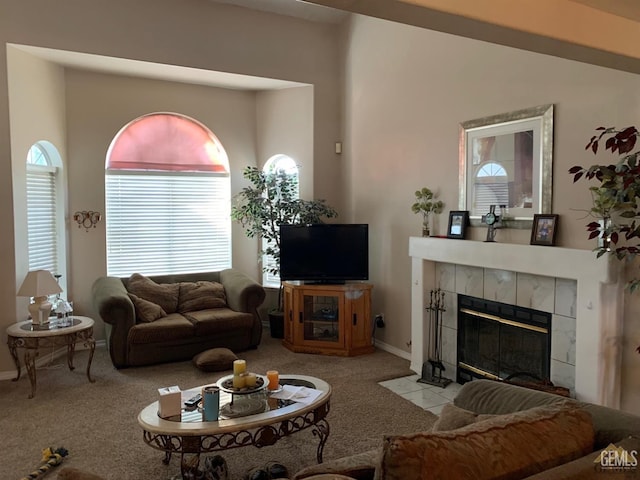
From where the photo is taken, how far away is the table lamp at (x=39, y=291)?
4.08 m

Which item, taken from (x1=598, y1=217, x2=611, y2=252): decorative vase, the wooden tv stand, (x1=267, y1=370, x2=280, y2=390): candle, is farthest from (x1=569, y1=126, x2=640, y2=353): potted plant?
the wooden tv stand

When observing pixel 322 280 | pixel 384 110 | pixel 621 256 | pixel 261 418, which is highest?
pixel 384 110

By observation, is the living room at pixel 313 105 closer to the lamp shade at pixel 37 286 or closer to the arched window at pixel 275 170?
the arched window at pixel 275 170

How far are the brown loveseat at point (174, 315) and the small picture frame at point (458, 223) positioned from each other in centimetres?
214

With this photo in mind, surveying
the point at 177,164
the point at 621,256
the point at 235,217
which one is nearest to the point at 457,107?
the point at 621,256

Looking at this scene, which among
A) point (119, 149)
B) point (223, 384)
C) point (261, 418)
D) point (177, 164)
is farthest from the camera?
point (177, 164)

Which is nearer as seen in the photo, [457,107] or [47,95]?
[457,107]

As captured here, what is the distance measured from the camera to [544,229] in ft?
11.2

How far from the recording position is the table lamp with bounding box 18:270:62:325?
161 inches

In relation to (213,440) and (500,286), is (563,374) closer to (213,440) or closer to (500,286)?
(500,286)

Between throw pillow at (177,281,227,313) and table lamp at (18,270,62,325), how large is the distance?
1374 millimetres

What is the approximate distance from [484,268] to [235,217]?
123 inches

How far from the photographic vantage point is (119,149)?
5637mm

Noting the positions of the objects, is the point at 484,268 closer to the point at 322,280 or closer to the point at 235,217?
the point at 322,280
